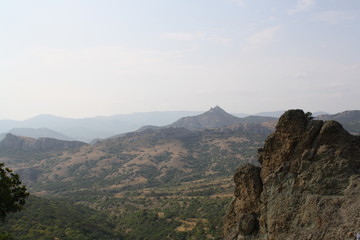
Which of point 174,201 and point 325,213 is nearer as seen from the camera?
point 325,213

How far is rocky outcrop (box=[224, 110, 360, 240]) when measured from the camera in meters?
12.1

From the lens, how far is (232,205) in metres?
18.4

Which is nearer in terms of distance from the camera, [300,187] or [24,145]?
[300,187]

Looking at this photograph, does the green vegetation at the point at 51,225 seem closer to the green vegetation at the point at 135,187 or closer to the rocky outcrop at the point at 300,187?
the green vegetation at the point at 135,187

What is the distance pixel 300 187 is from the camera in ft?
45.8

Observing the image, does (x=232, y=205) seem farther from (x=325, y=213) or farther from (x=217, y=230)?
(x=217, y=230)

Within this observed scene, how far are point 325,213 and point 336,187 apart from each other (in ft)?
5.04

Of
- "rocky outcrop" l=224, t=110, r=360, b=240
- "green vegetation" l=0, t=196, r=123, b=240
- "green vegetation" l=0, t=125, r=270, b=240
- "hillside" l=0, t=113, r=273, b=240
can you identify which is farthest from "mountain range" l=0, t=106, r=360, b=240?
"rocky outcrop" l=224, t=110, r=360, b=240

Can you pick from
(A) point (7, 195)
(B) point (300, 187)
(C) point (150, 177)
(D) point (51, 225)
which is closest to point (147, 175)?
(C) point (150, 177)

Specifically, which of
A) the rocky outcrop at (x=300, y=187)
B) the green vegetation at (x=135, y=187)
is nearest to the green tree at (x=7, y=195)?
the rocky outcrop at (x=300, y=187)

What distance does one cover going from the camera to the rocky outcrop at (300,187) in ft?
39.5

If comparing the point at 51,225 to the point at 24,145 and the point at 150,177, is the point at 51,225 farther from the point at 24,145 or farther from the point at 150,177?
the point at 24,145

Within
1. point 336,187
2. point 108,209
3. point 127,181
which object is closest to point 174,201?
point 108,209

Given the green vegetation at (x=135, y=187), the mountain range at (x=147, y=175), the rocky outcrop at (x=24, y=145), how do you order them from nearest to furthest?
the green vegetation at (x=135, y=187)
the mountain range at (x=147, y=175)
the rocky outcrop at (x=24, y=145)
